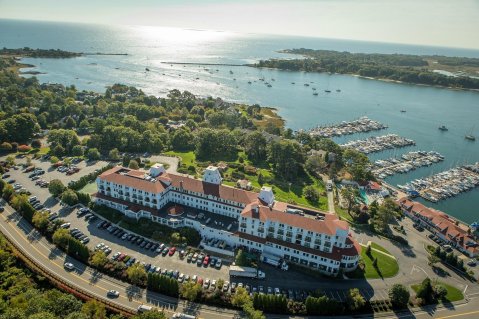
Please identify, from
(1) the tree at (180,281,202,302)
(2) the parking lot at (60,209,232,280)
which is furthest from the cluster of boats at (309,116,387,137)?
(1) the tree at (180,281,202,302)

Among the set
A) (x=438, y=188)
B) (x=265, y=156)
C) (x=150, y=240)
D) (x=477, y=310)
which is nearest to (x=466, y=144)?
(x=438, y=188)

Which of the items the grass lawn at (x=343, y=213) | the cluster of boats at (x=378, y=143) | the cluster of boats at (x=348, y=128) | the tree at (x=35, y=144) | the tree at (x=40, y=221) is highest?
the cluster of boats at (x=348, y=128)

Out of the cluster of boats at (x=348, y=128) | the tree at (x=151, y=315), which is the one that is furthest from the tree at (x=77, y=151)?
the cluster of boats at (x=348, y=128)

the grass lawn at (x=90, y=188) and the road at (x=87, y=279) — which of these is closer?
the road at (x=87, y=279)

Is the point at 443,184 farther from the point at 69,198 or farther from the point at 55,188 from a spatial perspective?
the point at 55,188

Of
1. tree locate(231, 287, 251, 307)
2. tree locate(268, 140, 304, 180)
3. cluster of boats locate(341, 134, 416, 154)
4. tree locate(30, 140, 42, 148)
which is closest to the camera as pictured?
tree locate(231, 287, 251, 307)

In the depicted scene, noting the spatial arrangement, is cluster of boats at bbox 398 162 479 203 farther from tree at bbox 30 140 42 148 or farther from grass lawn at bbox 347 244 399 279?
tree at bbox 30 140 42 148

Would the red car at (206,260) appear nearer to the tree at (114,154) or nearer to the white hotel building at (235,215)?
the white hotel building at (235,215)

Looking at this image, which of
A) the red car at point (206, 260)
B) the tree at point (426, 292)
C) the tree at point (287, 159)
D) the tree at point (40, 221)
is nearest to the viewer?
the tree at point (426, 292)
